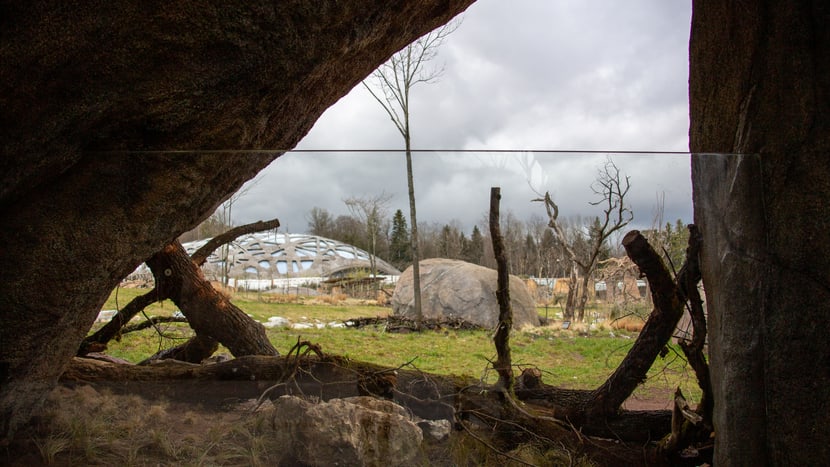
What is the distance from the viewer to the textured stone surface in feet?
7.76

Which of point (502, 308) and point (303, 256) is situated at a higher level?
point (303, 256)

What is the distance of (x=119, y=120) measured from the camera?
2.13 meters

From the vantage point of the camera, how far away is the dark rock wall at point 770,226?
2.09 m

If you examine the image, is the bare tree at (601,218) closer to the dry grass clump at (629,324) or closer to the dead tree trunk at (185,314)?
the dry grass clump at (629,324)

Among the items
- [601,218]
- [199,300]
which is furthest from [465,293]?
[199,300]

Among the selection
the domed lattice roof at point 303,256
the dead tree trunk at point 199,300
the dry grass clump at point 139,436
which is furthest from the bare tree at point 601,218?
the dead tree trunk at point 199,300

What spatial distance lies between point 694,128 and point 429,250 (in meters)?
1.49

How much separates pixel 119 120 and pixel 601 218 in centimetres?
228

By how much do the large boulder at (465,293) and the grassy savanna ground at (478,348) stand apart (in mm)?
95

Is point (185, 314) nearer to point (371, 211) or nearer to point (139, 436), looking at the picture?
point (139, 436)

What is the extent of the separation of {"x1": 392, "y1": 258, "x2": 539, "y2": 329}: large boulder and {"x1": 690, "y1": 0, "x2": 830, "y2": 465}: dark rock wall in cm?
94

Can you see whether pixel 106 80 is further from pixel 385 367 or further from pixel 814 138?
pixel 814 138

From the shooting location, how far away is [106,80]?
2.01m

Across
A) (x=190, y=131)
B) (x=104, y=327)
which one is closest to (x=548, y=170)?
(x=190, y=131)
